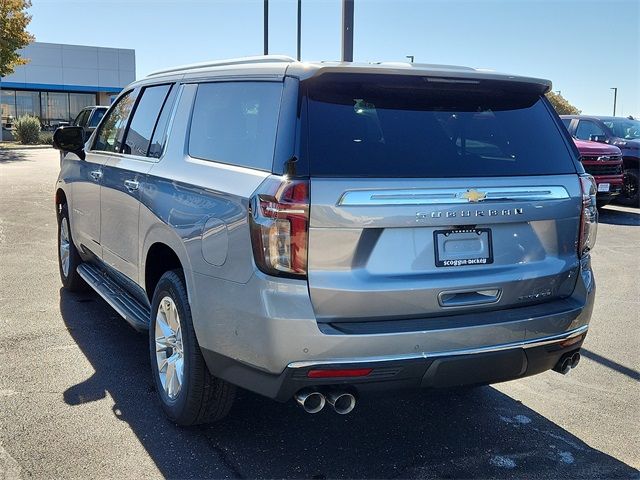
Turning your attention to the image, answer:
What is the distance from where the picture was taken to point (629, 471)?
3438 millimetres

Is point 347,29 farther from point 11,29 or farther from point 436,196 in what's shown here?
point 11,29

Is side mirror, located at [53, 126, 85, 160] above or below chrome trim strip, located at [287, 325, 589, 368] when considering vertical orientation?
above

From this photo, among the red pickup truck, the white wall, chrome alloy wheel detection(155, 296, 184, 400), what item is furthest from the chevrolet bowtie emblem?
the white wall

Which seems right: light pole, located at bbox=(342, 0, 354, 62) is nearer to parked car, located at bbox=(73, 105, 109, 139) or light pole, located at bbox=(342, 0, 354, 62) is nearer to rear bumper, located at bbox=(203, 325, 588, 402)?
rear bumper, located at bbox=(203, 325, 588, 402)

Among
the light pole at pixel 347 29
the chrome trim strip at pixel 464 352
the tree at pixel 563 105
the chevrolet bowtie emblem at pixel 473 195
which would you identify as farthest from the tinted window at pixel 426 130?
the tree at pixel 563 105

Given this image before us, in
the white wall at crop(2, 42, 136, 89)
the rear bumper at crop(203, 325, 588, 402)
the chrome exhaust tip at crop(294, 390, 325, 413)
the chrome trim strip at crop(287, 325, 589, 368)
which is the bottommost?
the chrome exhaust tip at crop(294, 390, 325, 413)

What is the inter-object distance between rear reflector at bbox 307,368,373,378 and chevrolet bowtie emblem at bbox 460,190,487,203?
0.91 meters

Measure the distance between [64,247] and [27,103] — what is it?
4490cm

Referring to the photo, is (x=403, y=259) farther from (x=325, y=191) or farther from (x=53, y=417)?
(x=53, y=417)

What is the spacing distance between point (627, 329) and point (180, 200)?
4.17m

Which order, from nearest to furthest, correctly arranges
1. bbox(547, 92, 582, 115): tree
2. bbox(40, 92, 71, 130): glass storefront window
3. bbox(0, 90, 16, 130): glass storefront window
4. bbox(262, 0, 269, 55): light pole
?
1. bbox(262, 0, 269, 55): light pole
2. bbox(0, 90, 16, 130): glass storefront window
3. bbox(40, 92, 71, 130): glass storefront window
4. bbox(547, 92, 582, 115): tree

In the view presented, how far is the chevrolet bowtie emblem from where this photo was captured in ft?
10.3

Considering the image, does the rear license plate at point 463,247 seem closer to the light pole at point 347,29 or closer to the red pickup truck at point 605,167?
the light pole at point 347,29

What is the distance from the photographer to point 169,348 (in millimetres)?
3908
